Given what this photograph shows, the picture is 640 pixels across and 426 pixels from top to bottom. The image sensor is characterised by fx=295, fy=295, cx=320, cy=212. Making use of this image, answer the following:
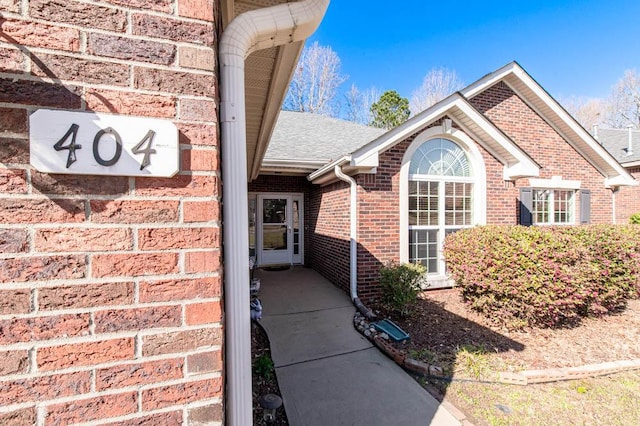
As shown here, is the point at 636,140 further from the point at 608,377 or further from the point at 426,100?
the point at 608,377

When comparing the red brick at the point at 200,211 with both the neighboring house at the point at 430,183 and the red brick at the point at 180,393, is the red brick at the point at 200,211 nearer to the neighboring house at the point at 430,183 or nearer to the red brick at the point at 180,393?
the red brick at the point at 180,393

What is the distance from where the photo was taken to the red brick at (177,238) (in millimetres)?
1022

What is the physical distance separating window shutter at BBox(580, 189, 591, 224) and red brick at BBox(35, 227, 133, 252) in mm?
11451

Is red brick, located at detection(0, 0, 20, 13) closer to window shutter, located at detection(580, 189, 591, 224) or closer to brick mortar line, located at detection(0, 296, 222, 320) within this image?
brick mortar line, located at detection(0, 296, 222, 320)

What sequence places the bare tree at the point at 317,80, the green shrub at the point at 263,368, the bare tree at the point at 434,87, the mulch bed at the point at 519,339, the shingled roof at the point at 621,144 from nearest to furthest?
the green shrub at the point at 263,368, the mulch bed at the point at 519,339, the shingled roof at the point at 621,144, the bare tree at the point at 317,80, the bare tree at the point at 434,87

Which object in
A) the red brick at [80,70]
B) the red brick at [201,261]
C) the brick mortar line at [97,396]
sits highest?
the red brick at [80,70]

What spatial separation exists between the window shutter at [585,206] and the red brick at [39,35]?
11608 mm

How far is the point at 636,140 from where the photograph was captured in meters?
13.8

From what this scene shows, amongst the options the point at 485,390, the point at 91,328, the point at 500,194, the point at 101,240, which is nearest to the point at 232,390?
the point at 91,328

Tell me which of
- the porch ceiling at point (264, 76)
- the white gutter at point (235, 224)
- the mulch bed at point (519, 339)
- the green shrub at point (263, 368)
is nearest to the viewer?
the white gutter at point (235, 224)

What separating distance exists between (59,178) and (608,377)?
5.66m

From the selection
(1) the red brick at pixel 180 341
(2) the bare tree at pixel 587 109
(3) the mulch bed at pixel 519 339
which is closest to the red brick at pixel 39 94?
(1) the red brick at pixel 180 341

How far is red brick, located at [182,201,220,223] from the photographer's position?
1.06 m

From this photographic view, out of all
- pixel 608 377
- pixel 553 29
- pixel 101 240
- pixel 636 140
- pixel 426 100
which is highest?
pixel 426 100
